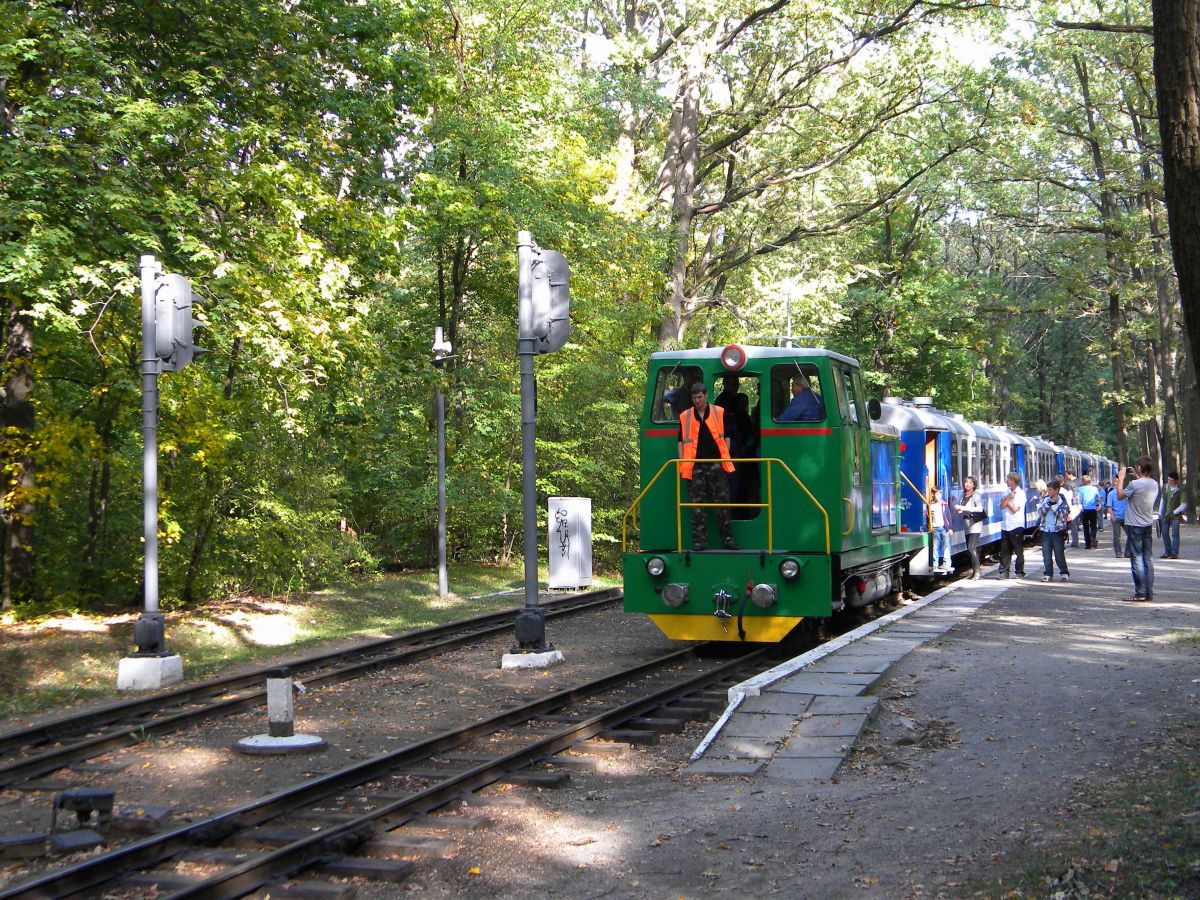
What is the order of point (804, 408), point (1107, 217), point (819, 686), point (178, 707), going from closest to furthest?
point (819, 686) → point (178, 707) → point (804, 408) → point (1107, 217)

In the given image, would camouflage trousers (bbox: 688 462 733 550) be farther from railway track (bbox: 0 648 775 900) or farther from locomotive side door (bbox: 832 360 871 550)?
railway track (bbox: 0 648 775 900)

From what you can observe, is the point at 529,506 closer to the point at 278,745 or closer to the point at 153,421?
the point at 153,421

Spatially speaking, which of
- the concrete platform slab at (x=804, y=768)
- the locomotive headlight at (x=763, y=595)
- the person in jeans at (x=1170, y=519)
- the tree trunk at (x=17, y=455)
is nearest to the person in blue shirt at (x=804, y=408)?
the locomotive headlight at (x=763, y=595)

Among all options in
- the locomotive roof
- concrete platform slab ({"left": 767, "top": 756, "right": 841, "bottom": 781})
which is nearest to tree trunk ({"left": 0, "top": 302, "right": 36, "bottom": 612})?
the locomotive roof

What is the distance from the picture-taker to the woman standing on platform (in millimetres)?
20964

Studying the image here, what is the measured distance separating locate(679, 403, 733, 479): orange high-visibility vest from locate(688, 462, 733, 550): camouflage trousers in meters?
0.09

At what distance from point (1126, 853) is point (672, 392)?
7892 millimetres

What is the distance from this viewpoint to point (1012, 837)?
5.66 m

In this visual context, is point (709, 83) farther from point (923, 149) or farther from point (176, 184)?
point (176, 184)

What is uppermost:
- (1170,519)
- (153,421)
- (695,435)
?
(153,421)

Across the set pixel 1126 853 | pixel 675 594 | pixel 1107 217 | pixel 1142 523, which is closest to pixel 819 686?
pixel 675 594

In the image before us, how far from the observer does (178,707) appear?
10.0 meters

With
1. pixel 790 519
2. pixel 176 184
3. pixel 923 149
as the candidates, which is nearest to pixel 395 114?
pixel 176 184

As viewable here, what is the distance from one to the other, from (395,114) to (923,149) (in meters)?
17.4
